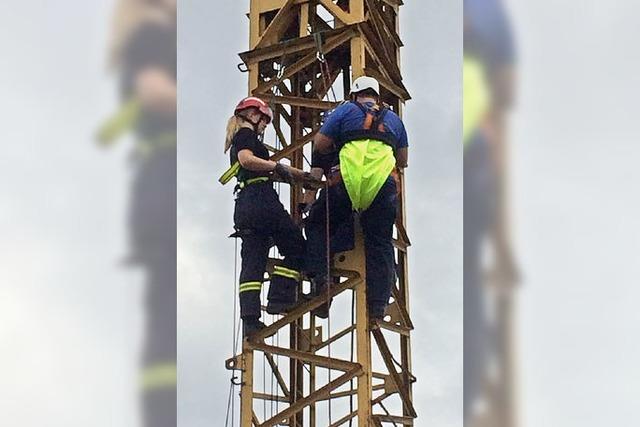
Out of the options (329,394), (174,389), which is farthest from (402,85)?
(174,389)

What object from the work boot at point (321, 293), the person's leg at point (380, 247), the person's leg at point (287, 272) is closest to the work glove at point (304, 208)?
the person's leg at point (287, 272)

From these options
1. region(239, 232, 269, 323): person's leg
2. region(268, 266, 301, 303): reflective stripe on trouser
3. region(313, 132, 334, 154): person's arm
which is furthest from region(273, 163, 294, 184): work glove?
region(268, 266, 301, 303): reflective stripe on trouser

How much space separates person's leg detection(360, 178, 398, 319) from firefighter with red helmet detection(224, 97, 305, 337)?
0.80 meters

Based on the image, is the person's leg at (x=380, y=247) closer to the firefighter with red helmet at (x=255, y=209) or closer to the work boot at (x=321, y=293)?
the work boot at (x=321, y=293)

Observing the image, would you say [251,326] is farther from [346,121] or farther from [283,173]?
[346,121]

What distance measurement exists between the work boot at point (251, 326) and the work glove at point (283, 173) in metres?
1.56

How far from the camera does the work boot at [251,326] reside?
12.8m

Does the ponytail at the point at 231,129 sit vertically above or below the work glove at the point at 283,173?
above

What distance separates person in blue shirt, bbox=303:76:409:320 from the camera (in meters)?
12.1

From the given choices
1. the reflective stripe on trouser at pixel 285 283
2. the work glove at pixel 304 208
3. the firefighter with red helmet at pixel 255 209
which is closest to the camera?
the firefighter with red helmet at pixel 255 209

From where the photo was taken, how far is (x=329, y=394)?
12734mm

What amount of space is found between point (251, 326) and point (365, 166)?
2.25 m

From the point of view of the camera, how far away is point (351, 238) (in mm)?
12789

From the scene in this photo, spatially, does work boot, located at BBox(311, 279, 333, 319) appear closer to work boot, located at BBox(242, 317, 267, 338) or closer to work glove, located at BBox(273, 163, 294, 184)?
work boot, located at BBox(242, 317, 267, 338)
